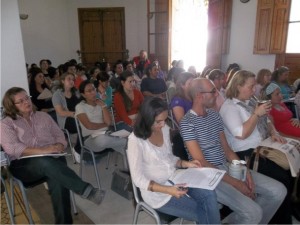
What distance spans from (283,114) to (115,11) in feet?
21.7

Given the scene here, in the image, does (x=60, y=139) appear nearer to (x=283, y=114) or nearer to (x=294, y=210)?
(x=294, y=210)

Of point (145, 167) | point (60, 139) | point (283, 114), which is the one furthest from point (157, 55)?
point (145, 167)

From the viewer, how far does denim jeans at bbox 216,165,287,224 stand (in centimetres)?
149

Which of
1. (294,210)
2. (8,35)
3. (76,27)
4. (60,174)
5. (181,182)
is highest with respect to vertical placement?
(76,27)

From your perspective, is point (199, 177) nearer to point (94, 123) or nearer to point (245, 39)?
point (94, 123)

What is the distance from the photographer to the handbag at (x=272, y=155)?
1.85 m

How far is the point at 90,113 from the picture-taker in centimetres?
259

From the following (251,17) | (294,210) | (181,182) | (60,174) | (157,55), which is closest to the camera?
(181,182)

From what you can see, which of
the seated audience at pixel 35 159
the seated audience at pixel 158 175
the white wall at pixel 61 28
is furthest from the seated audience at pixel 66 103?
the white wall at pixel 61 28

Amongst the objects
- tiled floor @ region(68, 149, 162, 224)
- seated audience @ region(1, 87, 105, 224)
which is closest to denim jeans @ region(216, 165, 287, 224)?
tiled floor @ region(68, 149, 162, 224)

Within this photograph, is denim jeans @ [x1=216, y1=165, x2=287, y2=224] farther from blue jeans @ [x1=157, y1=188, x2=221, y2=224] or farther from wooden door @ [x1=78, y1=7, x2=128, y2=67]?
wooden door @ [x1=78, y1=7, x2=128, y2=67]

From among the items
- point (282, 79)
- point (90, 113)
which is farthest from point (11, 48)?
point (282, 79)

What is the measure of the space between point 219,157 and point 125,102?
1447 mm

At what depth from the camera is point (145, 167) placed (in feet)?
4.86
